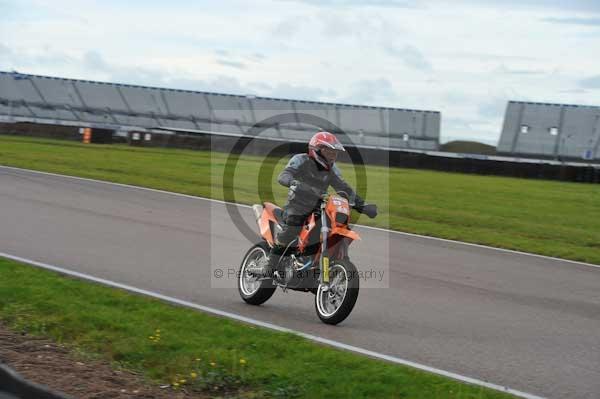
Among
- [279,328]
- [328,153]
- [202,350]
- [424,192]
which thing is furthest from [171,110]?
[202,350]

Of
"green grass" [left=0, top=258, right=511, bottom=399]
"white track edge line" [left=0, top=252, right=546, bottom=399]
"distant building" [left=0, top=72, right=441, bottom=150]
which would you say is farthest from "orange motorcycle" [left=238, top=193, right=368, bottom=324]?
"distant building" [left=0, top=72, right=441, bottom=150]

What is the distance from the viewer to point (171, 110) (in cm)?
4494

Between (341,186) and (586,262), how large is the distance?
6951 millimetres

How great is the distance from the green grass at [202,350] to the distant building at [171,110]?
3400 centimetres

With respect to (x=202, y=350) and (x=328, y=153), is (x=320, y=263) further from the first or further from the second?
(x=202, y=350)

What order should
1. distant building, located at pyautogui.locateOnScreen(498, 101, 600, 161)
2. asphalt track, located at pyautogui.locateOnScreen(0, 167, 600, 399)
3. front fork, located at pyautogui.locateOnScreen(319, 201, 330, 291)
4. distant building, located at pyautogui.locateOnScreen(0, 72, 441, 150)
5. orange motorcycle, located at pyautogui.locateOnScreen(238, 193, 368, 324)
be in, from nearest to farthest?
asphalt track, located at pyautogui.locateOnScreen(0, 167, 600, 399) < orange motorcycle, located at pyautogui.locateOnScreen(238, 193, 368, 324) < front fork, located at pyautogui.locateOnScreen(319, 201, 330, 291) < distant building, located at pyautogui.locateOnScreen(498, 101, 600, 161) < distant building, located at pyautogui.locateOnScreen(0, 72, 441, 150)

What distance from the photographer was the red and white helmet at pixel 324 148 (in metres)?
8.59

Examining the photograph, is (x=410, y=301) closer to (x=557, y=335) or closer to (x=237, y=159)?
(x=557, y=335)

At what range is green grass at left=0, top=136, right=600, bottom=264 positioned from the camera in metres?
17.2

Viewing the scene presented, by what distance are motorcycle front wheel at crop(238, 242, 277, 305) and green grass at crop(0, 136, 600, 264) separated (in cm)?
691

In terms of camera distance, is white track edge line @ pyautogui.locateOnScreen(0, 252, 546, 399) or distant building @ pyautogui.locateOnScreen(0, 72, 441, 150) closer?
white track edge line @ pyautogui.locateOnScreen(0, 252, 546, 399)

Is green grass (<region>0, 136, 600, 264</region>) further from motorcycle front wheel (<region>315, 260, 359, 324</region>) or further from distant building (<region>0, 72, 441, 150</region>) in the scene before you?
distant building (<region>0, 72, 441, 150</region>)

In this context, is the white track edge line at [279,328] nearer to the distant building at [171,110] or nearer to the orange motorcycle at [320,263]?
the orange motorcycle at [320,263]

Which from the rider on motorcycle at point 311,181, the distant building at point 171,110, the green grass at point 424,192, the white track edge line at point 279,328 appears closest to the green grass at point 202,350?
the white track edge line at point 279,328
